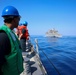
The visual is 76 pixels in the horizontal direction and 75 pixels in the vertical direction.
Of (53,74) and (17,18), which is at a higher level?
(17,18)

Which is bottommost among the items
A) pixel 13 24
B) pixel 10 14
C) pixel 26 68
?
pixel 26 68

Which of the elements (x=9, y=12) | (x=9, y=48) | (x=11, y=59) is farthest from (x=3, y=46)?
(x=9, y=12)

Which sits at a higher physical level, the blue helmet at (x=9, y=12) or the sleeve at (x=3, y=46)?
the blue helmet at (x=9, y=12)

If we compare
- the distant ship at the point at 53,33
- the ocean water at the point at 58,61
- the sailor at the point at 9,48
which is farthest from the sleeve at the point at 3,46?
the distant ship at the point at 53,33

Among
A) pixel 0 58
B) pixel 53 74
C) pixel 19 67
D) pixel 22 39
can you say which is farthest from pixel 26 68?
pixel 53 74

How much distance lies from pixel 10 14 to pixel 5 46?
58 centimetres

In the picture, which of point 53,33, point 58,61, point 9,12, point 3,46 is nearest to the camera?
point 3,46

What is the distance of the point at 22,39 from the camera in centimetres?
780

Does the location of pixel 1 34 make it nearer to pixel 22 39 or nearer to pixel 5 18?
pixel 5 18

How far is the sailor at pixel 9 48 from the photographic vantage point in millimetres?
1703

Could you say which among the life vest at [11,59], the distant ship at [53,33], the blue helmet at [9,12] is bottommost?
the distant ship at [53,33]

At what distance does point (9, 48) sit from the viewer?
1.77 m

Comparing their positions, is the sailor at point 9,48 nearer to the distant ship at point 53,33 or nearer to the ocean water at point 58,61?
the ocean water at point 58,61

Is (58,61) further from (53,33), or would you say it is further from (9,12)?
(53,33)
